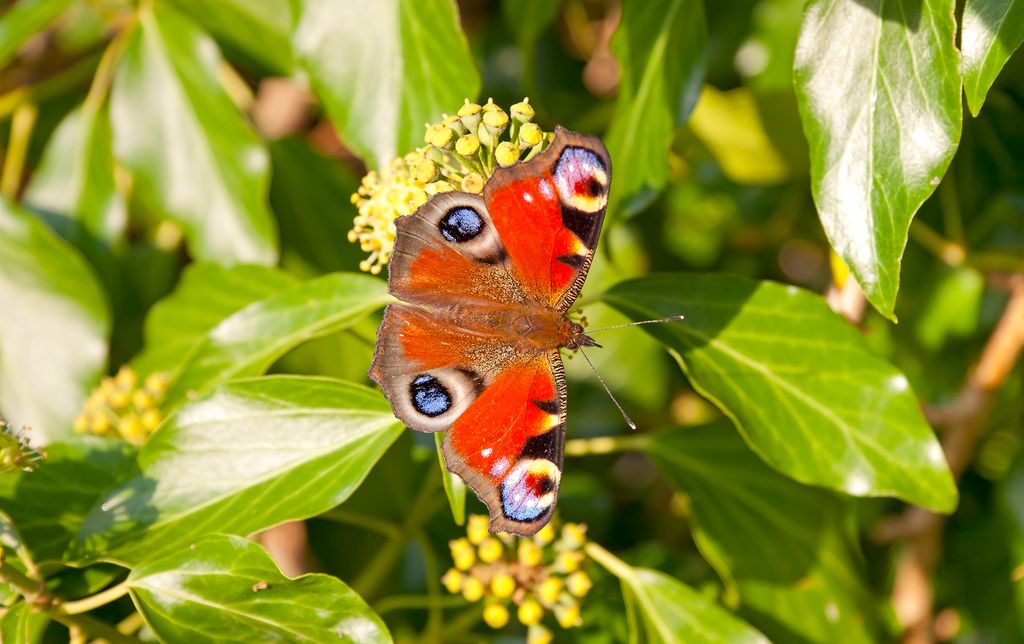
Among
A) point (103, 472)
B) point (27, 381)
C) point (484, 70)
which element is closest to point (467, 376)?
point (103, 472)

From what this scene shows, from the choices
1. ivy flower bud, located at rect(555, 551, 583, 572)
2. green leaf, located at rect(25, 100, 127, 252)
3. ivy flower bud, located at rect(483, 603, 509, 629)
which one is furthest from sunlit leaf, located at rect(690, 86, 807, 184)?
green leaf, located at rect(25, 100, 127, 252)

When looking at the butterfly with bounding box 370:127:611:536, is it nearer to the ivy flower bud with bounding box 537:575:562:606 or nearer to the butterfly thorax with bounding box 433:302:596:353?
the butterfly thorax with bounding box 433:302:596:353

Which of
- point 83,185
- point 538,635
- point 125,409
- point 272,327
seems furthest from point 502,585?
point 83,185

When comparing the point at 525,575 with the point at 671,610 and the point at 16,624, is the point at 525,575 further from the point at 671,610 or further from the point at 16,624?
the point at 16,624

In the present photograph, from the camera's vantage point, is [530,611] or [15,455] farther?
[530,611]

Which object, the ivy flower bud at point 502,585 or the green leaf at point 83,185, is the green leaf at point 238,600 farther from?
the green leaf at point 83,185

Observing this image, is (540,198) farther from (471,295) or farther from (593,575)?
(593,575)
